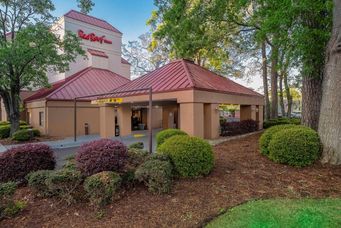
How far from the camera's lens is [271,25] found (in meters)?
8.71

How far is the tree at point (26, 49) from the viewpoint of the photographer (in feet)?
47.3

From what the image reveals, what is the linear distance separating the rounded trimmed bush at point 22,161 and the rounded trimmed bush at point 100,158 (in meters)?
1.36

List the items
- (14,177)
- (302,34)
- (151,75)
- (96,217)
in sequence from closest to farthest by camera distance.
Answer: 1. (96,217)
2. (14,177)
3. (302,34)
4. (151,75)

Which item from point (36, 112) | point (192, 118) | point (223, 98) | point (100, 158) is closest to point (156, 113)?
point (36, 112)

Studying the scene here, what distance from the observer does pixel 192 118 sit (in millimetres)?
12469

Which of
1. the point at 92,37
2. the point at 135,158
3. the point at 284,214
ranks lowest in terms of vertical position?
the point at 284,214

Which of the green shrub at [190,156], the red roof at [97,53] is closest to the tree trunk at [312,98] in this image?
the green shrub at [190,156]

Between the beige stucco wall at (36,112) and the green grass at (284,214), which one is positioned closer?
the green grass at (284,214)

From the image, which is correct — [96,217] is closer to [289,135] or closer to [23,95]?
[289,135]

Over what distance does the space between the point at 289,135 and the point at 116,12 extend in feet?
40.2

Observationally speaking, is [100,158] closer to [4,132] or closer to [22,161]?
[22,161]

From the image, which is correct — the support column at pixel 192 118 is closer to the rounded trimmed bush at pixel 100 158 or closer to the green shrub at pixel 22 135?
the rounded trimmed bush at pixel 100 158

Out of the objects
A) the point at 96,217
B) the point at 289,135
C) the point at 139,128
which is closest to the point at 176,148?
the point at 96,217

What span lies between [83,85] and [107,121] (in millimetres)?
6474
